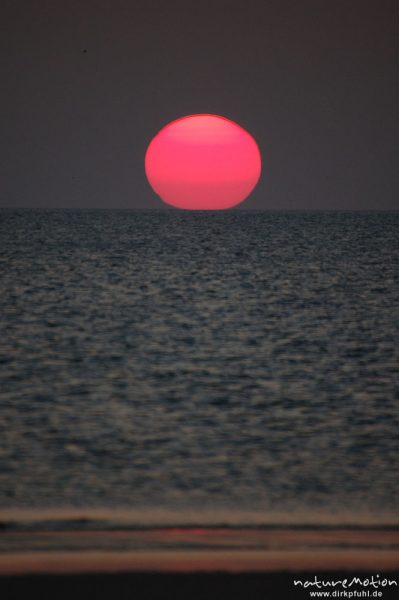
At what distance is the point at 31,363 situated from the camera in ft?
57.2

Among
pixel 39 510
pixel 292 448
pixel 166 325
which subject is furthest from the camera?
pixel 166 325

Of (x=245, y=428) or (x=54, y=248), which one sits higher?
(x=54, y=248)

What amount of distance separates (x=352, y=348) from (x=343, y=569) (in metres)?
14.6

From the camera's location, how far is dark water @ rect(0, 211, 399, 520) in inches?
353

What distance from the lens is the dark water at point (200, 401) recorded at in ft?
29.4

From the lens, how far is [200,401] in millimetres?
14008

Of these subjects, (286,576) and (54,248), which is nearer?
(286,576)

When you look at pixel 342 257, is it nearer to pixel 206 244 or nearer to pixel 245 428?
pixel 206 244

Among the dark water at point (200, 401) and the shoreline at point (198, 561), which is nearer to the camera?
the shoreline at point (198, 561)

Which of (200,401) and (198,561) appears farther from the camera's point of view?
(200,401)

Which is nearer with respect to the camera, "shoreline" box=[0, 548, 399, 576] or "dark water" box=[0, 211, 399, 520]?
"shoreline" box=[0, 548, 399, 576]

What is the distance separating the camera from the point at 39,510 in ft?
26.3

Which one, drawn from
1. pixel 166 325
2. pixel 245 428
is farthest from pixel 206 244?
pixel 245 428

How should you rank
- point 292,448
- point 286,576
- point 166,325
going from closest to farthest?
1. point 286,576
2. point 292,448
3. point 166,325
